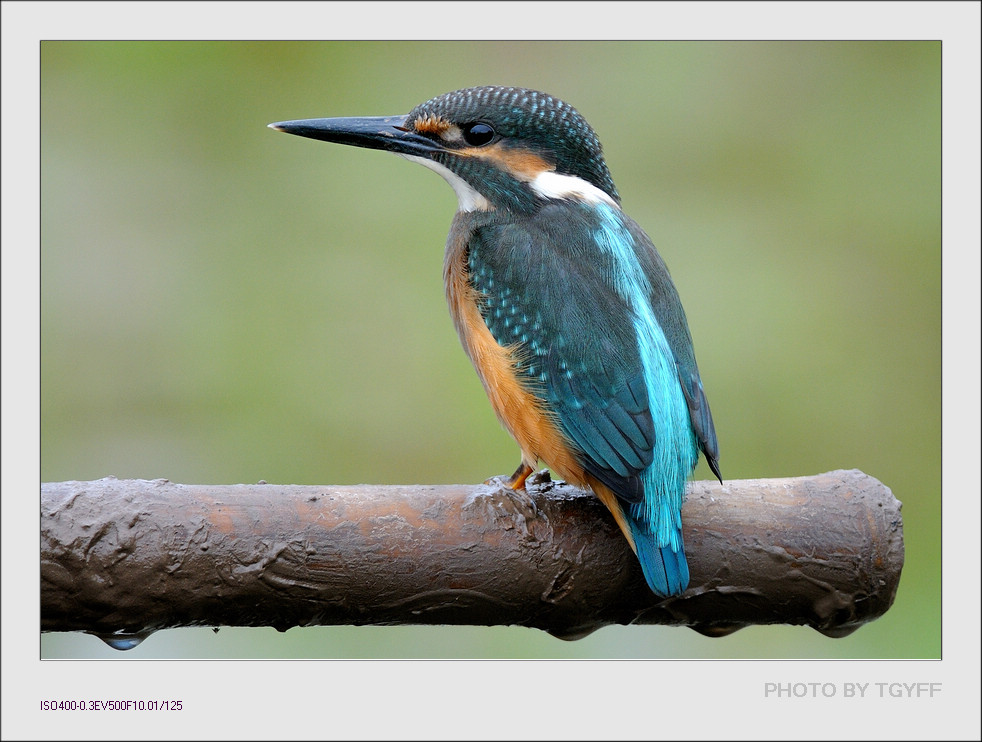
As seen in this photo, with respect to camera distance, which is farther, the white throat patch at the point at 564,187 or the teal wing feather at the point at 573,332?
the white throat patch at the point at 564,187

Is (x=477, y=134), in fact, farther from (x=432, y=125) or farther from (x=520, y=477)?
(x=520, y=477)

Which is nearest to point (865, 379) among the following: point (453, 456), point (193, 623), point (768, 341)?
point (768, 341)

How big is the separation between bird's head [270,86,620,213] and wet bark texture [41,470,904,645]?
24.2 inches

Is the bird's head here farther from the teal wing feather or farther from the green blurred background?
the green blurred background

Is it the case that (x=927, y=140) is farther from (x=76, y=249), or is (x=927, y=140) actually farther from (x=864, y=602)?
(x=76, y=249)

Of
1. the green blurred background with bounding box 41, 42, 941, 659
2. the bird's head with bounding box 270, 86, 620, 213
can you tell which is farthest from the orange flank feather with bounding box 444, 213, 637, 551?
the green blurred background with bounding box 41, 42, 941, 659

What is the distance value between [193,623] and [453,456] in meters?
1.64

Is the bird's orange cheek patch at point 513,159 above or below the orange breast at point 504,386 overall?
above

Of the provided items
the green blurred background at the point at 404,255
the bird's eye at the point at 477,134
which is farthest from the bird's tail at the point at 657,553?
the green blurred background at the point at 404,255

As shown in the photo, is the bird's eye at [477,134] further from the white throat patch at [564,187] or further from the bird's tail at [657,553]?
the bird's tail at [657,553]

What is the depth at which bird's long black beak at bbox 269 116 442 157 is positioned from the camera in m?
2.12

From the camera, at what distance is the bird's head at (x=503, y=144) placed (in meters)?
2.07

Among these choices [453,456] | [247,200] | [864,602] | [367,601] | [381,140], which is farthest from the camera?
[247,200]

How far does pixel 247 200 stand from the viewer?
3.64 m
